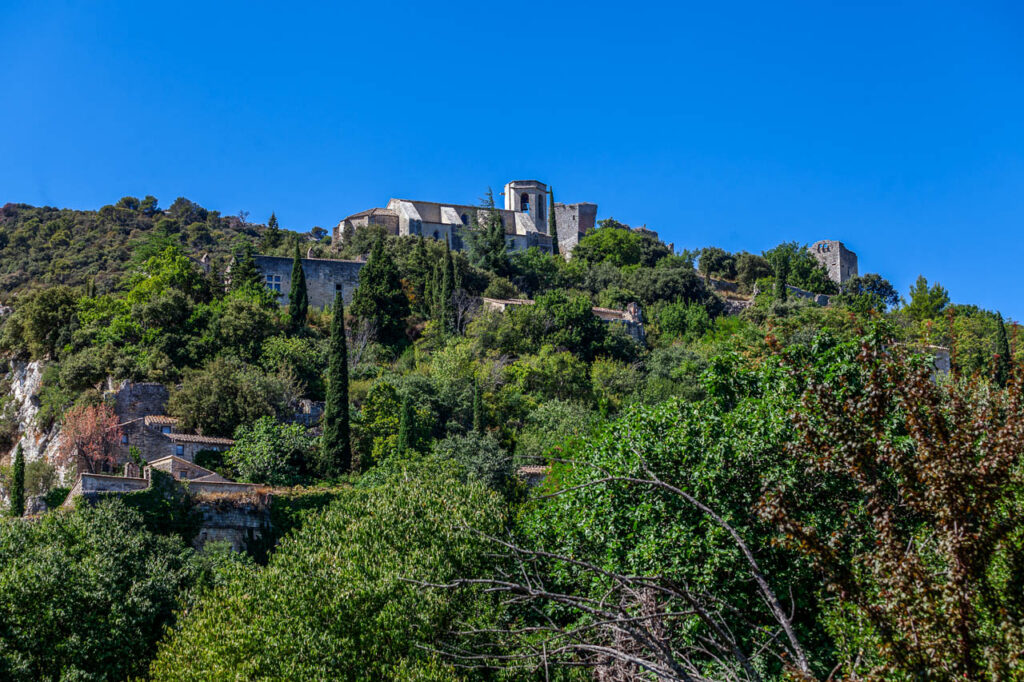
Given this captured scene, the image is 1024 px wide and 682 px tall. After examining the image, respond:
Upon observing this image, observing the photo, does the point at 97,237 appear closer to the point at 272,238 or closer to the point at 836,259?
the point at 272,238

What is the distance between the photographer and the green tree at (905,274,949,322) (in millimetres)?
55688

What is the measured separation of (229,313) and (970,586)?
118 feet

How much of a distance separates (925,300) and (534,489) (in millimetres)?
37804

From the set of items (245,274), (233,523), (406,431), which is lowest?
(233,523)

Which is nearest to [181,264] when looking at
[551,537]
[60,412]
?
[60,412]

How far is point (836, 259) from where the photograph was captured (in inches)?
2864

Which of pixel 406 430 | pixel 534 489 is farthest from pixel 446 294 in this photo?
pixel 534 489

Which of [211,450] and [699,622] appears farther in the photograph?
[211,450]

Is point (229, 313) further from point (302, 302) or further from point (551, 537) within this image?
point (551, 537)

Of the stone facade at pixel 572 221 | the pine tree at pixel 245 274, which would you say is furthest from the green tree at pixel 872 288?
the pine tree at pixel 245 274

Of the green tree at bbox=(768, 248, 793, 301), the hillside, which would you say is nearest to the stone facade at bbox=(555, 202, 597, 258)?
the green tree at bbox=(768, 248, 793, 301)

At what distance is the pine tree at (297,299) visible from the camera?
4253cm

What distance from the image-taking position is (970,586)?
581 cm

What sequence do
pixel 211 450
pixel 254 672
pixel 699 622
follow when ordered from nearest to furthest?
pixel 699 622 < pixel 254 672 < pixel 211 450
